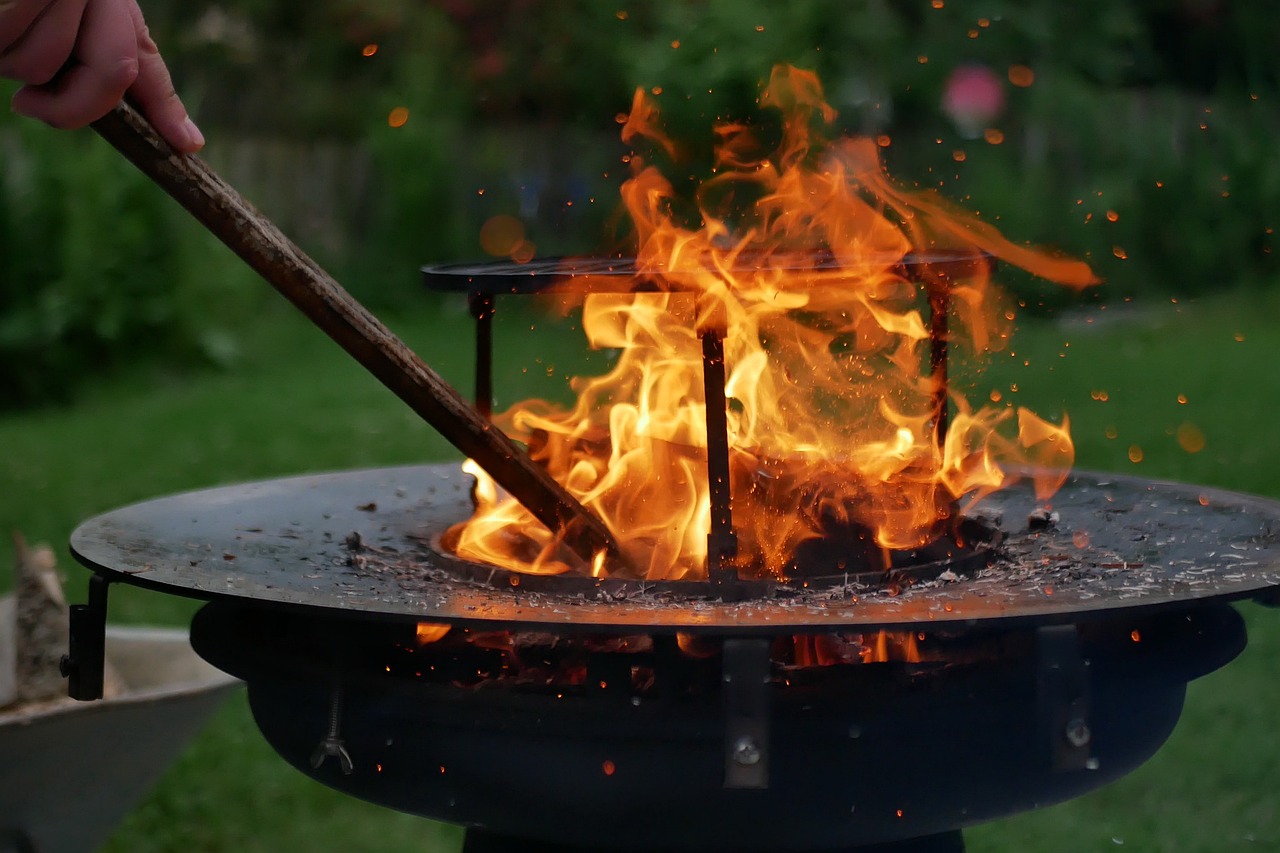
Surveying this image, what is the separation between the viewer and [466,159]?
36.7ft

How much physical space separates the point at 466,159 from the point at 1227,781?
8574 mm

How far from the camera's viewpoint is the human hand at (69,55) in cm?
162

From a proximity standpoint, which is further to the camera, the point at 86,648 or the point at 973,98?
the point at 973,98

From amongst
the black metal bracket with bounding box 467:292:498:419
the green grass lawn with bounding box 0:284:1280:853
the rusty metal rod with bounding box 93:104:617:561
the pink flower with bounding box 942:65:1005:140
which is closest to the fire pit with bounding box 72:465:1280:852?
the rusty metal rod with bounding box 93:104:617:561

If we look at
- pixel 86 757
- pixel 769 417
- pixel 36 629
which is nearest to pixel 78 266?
pixel 36 629

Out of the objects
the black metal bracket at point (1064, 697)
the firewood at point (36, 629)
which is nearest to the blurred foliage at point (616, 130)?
the firewood at point (36, 629)

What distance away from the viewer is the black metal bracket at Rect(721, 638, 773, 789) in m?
1.59

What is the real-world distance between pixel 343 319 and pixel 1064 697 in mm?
1067

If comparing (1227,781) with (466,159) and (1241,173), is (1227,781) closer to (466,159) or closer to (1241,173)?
(1241,173)

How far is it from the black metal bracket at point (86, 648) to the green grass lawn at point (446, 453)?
1.72 m

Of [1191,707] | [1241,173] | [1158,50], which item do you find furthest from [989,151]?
[1191,707]

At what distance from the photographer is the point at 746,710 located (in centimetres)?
159

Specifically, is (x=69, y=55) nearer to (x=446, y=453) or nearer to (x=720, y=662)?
(x=720, y=662)

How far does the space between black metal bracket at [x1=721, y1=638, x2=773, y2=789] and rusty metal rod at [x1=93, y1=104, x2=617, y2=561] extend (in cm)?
56
